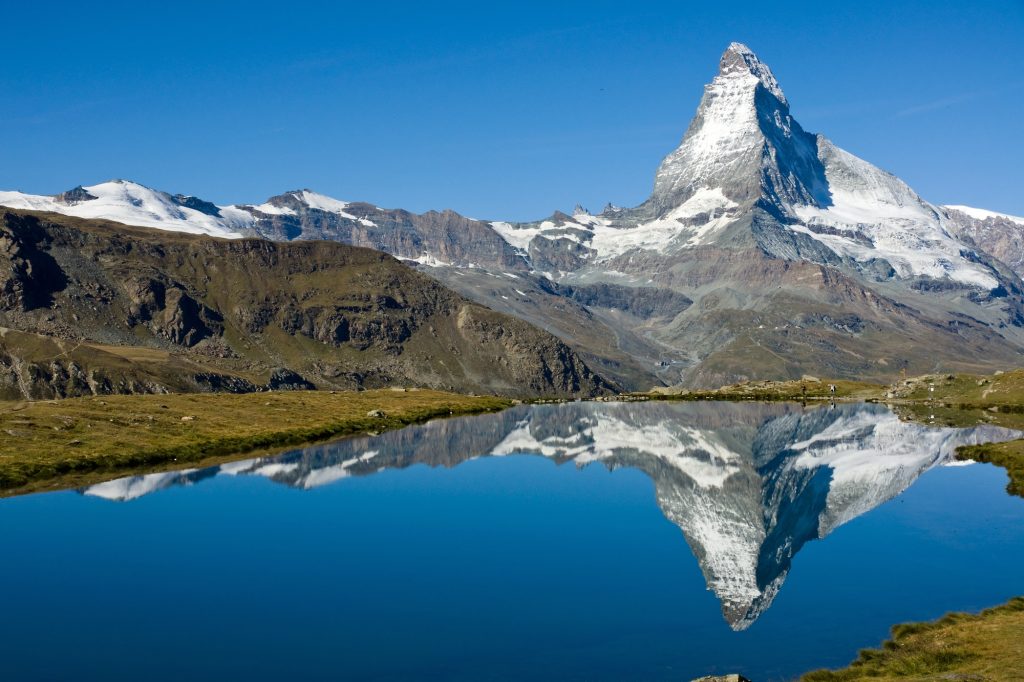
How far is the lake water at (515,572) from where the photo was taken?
44000 millimetres

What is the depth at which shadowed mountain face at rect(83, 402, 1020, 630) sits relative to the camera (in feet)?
220

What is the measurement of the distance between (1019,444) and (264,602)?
93647mm

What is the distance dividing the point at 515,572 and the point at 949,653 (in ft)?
85.4

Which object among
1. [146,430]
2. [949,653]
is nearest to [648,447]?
[146,430]

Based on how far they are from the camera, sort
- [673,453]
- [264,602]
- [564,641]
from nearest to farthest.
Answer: [564,641]
[264,602]
[673,453]

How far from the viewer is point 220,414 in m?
146

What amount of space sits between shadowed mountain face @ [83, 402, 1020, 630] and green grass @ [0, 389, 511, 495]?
6.58 m

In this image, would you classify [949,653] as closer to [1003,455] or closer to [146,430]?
[1003,455]

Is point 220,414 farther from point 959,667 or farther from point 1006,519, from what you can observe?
point 959,667

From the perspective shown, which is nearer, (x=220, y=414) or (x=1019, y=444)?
(x=1019, y=444)

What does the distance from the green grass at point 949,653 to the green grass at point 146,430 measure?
73310 mm

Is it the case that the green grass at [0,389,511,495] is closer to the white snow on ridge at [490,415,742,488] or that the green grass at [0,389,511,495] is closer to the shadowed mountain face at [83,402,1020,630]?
the shadowed mountain face at [83,402,1020,630]

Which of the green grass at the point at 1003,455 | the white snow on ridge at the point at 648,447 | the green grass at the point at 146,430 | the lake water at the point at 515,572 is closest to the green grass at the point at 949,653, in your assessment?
the lake water at the point at 515,572

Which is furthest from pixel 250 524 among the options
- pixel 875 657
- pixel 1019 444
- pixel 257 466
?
pixel 1019 444
